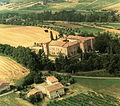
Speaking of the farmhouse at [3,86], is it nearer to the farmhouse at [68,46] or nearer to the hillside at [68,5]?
the farmhouse at [68,46]

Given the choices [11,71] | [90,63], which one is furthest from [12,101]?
[90,63]

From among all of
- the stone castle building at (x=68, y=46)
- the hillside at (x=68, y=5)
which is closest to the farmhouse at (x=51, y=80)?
the stone castle building at (x=68, y=46)

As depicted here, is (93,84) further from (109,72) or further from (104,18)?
A: (104,18)

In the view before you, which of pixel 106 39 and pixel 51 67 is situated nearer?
pixel 51 67

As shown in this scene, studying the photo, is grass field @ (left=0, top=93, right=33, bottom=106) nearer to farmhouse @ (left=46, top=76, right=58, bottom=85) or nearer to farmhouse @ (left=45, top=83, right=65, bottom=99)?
farmhouse @ (left=45, top=83, right=65, bottom=99)

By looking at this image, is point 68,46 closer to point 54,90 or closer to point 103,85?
point 103,85

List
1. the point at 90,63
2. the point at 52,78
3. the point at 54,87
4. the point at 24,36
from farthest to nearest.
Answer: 1. the point at 24,36
2. the point at 90,63
3. the point at 52,78
4. the point at 54,87

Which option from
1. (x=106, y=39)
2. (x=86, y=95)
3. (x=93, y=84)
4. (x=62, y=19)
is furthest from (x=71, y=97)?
(x=62, y=19)
